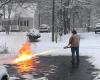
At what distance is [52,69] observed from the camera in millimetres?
17719

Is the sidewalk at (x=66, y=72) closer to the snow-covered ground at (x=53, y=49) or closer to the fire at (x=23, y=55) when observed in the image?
the snow-covered ground at (x=53, y=49)

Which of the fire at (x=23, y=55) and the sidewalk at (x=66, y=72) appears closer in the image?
the sidewalk at (x=66, y=72)

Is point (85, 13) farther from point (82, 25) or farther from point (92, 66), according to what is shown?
point (92, 66)

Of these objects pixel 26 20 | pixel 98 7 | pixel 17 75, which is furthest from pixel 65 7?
pixel 98 7

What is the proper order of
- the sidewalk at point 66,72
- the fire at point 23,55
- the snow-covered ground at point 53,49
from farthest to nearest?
the snow-covered ground at point 53,49, the fire at point 23,55, the sidewalk at point 66,72

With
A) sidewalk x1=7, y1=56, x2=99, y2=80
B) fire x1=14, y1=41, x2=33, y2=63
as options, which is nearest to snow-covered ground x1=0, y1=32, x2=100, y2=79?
fire x1=14, y1=41, x2=33, y2=63

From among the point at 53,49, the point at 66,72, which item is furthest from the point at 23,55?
the point at 66,72

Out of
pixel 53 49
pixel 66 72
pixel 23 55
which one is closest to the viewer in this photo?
pixel 66 72

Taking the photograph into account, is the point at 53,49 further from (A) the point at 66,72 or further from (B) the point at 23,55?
(A) the point at 66,72

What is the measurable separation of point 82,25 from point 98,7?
6339mm

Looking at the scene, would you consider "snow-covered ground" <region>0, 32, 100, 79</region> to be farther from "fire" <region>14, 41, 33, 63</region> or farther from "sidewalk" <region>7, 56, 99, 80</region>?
"sidewalk" <region>7, 56, 99, 80</region>

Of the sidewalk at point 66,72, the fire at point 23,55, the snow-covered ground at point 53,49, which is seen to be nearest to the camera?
the sidewalk at point 66,72

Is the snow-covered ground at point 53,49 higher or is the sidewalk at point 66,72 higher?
the sidewalk at point 66,72

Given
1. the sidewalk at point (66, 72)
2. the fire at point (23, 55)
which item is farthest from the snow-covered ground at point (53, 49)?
the sidewalk at point (66, 72)
